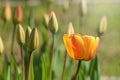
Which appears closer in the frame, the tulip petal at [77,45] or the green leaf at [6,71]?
the tulip petal at [77,45]

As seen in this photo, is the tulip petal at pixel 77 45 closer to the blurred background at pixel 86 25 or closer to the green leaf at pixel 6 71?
the green leaf at pixel 6 71

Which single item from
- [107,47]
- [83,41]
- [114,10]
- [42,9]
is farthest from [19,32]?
[114,10]

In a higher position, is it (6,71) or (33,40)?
(33,40)

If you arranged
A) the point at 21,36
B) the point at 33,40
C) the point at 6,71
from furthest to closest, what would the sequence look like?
the point at 6,71, the point at 21,36, the point at 33,40

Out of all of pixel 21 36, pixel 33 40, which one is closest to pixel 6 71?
pixel 21 36

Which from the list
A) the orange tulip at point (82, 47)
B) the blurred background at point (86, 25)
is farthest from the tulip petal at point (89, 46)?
the blurred background at point (86, 25)

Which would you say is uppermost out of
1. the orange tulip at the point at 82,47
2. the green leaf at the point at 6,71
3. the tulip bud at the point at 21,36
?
the tulip bud at the point at 21,36

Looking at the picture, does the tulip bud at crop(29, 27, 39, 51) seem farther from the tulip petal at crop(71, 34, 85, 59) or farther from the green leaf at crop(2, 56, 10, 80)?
the green leaf at crop(2, 56, 10, 80)

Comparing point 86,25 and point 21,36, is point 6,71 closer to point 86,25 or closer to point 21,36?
point 21,36

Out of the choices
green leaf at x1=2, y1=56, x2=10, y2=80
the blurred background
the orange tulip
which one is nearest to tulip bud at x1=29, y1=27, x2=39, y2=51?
the orange tulip
